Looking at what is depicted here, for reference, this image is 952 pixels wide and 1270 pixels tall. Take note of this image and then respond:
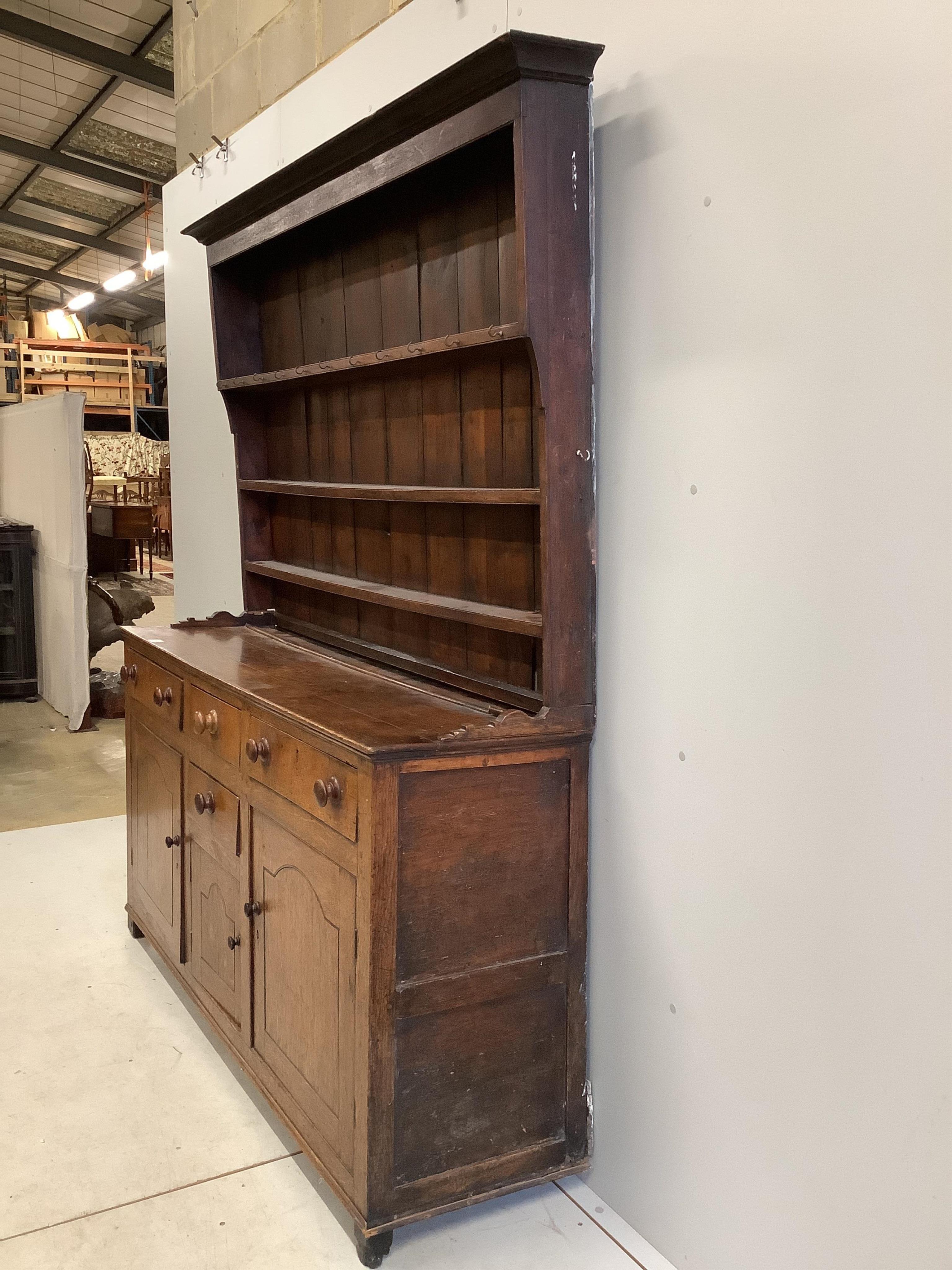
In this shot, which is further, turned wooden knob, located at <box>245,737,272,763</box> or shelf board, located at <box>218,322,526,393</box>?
turned wooden knob, located at <box>245,737,272,763</box>

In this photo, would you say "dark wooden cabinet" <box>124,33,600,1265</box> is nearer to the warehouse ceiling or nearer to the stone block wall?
the stone block wall

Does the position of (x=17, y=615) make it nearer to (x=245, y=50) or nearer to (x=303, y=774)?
(x=245, y=50)

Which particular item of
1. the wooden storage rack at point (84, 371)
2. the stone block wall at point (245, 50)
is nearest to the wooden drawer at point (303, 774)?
the stone block wall at point (245, 50)

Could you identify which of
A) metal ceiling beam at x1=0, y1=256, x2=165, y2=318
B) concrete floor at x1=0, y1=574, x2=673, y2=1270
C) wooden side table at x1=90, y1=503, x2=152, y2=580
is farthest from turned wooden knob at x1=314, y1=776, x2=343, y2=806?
metal ceiling beam at x1=0, y1=256, x2=165, y2=318

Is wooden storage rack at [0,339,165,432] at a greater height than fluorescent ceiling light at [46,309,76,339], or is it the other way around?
fluorescent ceiling light at [46,309,76,339]

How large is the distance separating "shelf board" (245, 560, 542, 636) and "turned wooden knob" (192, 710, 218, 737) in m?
0.42

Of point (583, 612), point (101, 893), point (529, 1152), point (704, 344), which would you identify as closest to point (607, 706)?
point (583, 612)

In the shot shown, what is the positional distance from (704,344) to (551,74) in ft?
1.70

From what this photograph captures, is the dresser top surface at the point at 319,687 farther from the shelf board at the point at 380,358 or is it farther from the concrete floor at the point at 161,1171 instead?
the concrete floor at the point at 161,1171

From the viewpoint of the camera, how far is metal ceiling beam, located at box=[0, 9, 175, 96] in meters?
7.69

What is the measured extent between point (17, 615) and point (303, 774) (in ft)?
17.9

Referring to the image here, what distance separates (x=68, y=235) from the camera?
1384cm

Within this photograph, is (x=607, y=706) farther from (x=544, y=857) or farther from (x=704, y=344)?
(x=704, y=344)

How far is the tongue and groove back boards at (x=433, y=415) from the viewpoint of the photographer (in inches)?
76.6
